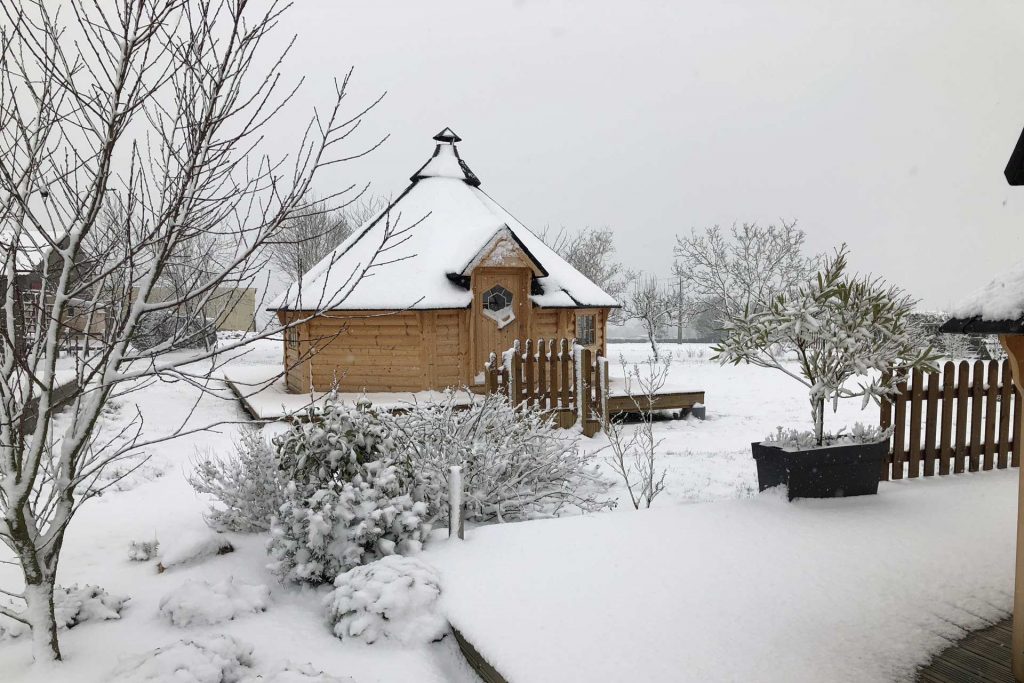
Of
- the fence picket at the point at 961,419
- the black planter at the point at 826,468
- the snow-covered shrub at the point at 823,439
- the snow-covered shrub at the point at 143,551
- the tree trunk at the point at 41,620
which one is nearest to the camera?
the tree trunk at the point at 41,620

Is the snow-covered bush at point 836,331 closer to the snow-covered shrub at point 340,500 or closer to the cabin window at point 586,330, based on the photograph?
the snow-covered shrub at point 340,500

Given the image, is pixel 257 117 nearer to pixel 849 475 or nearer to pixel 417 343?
pixel 849 475

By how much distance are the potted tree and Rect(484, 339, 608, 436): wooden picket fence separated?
14.7 feet

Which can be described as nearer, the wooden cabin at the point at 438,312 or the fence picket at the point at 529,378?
the fence picket at the point at 529,378

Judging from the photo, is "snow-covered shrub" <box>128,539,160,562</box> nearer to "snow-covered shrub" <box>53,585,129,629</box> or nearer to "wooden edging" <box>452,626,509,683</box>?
"snow-covered shrub" <box>53,585,129,629</box>

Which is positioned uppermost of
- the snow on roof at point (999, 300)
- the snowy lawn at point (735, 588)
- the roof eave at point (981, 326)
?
the snow on roof at point (999, 300)

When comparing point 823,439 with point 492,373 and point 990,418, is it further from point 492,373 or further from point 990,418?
point 492,373

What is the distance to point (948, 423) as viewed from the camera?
6.84 m

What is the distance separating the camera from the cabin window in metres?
16.5

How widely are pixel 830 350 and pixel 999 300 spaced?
265 cm

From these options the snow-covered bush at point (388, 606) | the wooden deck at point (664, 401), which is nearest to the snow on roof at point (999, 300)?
the snow-covered bush at point (388, 606)

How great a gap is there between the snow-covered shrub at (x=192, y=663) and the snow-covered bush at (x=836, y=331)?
14.4 feet

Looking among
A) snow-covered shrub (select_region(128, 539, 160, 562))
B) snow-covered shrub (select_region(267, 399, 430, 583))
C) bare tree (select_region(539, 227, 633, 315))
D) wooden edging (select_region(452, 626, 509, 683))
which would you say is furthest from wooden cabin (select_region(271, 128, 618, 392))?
bare tree (select_region(539, 227, 633, 315))

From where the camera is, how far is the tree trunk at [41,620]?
3.46m
